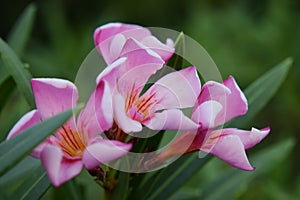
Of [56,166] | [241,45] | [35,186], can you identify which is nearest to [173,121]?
[56,166]

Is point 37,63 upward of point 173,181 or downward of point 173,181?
downward

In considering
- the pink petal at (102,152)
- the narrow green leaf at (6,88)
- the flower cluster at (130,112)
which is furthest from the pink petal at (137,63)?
the narrow green leaf at (6,88)

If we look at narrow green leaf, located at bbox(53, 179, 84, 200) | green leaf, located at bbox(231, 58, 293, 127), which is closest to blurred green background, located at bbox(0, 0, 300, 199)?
green leaf, located at bbox(231, 58, 293, 127)

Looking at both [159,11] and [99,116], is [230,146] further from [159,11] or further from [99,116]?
[159,11]

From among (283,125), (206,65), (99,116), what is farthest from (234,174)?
(283,125)

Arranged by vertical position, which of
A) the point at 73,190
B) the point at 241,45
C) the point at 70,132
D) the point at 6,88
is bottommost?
the point at 241,45

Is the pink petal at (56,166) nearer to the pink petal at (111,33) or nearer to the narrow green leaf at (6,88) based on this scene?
the pink petal at (111,33)

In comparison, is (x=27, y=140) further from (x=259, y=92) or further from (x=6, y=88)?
(x=259, y=92)

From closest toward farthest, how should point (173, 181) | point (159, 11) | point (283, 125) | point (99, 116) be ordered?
1. point (99, 116)
2. point (173, 181)
3. point (283, 125)
4. point (159, 11)
